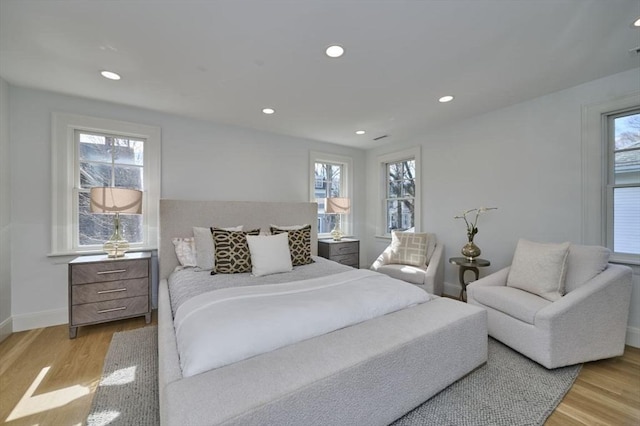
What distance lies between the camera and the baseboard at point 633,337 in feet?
7.38

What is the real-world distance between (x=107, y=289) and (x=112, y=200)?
0.90 m

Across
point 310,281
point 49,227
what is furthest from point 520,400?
point 49,227

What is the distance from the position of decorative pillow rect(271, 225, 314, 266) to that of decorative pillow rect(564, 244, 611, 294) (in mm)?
2418

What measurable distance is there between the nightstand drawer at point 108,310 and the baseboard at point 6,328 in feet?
2.05

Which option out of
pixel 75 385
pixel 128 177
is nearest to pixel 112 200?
pixel 128 177

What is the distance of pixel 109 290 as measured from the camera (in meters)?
2.60

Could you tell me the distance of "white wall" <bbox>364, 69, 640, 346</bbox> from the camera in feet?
8.48

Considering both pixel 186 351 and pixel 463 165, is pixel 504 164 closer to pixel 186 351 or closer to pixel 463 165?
pixel 463 165

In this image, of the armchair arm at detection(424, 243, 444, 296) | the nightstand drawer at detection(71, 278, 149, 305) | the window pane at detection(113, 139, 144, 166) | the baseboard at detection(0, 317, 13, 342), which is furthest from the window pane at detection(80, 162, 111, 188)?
the armchair arm at detection(424, 243, 444, 296)

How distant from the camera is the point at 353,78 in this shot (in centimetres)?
236

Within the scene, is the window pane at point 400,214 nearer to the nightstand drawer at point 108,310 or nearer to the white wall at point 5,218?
the nightstand drawer at point 108,310

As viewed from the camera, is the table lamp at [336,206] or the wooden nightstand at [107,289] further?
the table lamp at [336,206]

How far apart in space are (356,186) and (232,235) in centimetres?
283

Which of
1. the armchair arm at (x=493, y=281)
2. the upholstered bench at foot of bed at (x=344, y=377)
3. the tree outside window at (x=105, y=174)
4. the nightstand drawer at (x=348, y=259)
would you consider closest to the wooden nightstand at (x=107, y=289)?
the tree outside window at (x=105, y=174)
